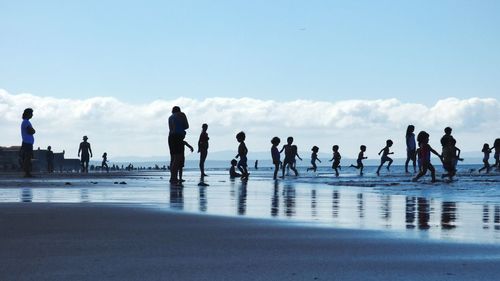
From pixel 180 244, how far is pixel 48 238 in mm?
1191

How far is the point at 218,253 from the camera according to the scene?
18.2ft

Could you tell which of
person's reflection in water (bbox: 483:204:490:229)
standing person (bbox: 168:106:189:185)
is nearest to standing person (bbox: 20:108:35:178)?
standing person (bbox: 168:106:189:185)

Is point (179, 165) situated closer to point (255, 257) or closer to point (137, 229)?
point (137, 229)

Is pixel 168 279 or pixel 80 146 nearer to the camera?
pixel 168 279

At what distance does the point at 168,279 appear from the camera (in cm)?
441

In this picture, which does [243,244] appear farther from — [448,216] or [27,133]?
[27,133]

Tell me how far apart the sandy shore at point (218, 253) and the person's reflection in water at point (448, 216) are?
132 centimetres

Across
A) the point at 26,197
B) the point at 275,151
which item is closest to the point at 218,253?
the point at 26,197

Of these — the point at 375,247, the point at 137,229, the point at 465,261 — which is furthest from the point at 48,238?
the point at 465,261

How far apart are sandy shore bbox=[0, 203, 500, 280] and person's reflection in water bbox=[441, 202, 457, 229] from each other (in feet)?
4.35

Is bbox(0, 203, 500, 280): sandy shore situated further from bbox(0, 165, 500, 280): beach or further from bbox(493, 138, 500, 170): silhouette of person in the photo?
bbox(493, 138, 500, 170): silhouette of person

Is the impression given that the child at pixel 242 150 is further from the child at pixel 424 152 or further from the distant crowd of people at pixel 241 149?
the child at pixel 424 152

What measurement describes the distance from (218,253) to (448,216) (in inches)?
183

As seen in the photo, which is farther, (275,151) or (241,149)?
(275,151)
